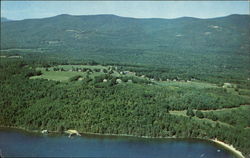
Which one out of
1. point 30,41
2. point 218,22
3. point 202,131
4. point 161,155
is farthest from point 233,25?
point 161,155

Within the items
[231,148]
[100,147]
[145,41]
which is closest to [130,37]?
[145,41]

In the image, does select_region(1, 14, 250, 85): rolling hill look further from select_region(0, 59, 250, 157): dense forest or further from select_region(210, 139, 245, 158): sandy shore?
select_region(210, 139, 245, 158): sandy shore

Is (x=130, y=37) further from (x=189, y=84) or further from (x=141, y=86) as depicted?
(x=141, y=86)

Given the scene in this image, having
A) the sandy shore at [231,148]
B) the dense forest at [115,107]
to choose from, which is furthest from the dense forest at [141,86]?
the sandy shore at [231,148]

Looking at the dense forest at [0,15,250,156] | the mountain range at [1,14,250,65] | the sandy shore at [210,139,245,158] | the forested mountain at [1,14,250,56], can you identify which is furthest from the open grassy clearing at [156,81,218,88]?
the forested mountain at [1,14,250,56]

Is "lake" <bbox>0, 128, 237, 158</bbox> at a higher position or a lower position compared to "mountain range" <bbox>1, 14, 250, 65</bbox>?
lower

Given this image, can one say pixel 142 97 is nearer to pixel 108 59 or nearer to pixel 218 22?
pixel 108 59
